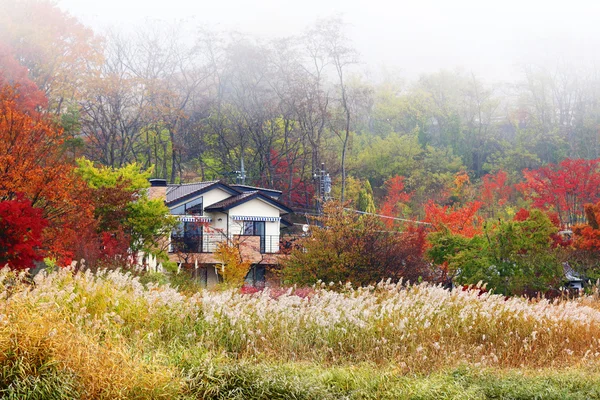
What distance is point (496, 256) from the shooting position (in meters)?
20.0

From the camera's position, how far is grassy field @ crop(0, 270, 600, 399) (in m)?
7.06

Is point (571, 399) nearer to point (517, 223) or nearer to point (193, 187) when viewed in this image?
point (517, 223)

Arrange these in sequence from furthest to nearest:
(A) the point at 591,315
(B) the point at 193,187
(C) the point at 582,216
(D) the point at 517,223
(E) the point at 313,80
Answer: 1. (E) the point at 313,80
2. (C) the point at 582,216
3. (B) the point at 193,187
4. (D) the point at 517,223
5. (A) the point at 591,315

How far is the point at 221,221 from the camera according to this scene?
1391 inches

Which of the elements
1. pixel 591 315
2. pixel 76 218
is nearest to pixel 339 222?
pixel 76 218

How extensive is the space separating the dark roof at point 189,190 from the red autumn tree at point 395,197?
440 inches

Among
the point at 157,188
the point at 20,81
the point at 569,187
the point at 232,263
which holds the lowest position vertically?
the point at 232,263

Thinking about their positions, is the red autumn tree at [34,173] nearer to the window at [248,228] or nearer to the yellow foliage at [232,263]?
the yellow foliage at [232,263]

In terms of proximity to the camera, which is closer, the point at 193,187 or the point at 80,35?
the point at 80,35

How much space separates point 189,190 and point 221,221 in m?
2.27

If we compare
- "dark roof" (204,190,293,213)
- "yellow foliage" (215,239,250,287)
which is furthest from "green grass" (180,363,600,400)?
"dark roof" (204,190,293,213)

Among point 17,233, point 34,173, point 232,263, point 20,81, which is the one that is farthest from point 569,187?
point 17,233

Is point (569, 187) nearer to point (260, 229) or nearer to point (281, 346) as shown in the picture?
point (260, 229)

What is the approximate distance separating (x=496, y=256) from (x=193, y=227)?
54.9 feet
